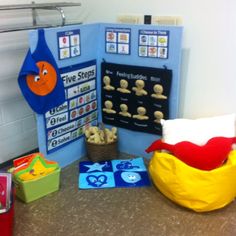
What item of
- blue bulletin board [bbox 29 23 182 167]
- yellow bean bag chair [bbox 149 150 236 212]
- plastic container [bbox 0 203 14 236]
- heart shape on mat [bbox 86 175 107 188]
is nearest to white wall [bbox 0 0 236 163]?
blue bulletin board [bbox 29 23 182 167]

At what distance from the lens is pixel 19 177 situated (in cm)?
144

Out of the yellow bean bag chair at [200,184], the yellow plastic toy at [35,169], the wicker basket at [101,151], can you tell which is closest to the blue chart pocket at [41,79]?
the yellow plastic toy at [35,169]

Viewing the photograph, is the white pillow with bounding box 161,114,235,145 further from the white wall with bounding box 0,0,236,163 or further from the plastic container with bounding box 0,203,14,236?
the plastic container with bounding box 0,203,14,236

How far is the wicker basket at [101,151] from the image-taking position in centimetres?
175

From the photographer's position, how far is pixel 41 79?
146cm

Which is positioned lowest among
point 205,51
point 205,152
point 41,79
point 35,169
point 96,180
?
point 96,180

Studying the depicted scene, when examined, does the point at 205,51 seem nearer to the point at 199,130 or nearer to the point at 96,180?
the point at 199,130

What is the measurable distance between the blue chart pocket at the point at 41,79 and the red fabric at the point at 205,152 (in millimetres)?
593

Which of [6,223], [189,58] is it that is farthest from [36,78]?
[189,58]

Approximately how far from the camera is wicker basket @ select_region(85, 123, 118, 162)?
69.0 inches

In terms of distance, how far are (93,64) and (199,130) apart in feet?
2.21

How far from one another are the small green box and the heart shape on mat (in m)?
0.16

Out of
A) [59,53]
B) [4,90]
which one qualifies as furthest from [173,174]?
[4,90]

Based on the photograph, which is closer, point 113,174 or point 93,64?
point 113,174
